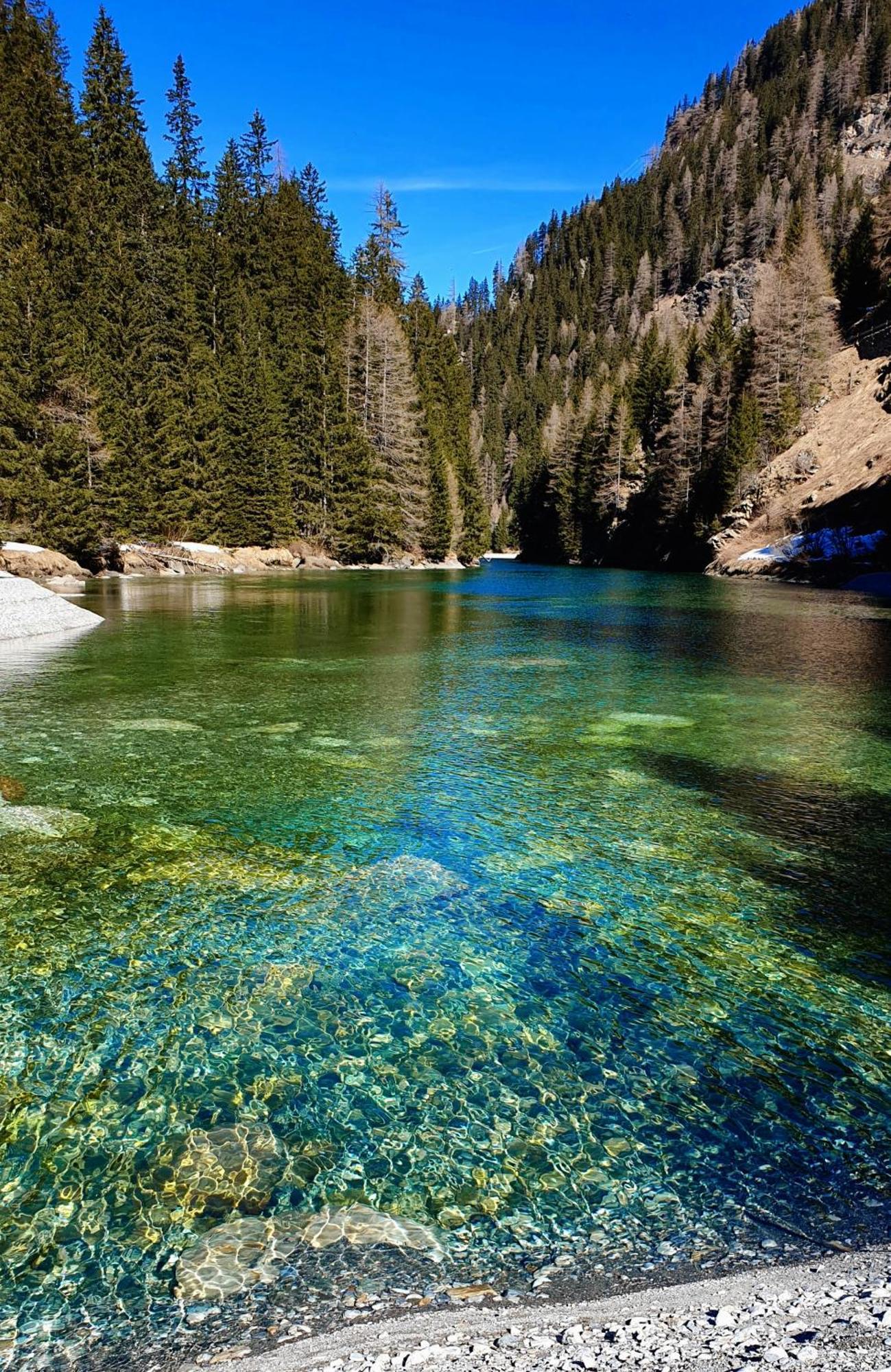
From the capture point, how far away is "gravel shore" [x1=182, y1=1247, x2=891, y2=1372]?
2.57 m

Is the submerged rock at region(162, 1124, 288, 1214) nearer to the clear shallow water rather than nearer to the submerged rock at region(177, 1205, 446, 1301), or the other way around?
the clear shallow water

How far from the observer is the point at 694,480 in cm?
6969

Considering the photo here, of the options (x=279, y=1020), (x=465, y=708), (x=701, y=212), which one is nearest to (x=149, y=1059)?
(x=279, y=1020)

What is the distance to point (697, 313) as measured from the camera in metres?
144

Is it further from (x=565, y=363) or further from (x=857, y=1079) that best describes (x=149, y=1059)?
(x=565, y=363)

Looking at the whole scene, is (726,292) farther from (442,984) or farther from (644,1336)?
(644,1336)

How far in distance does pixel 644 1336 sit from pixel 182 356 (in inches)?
2420

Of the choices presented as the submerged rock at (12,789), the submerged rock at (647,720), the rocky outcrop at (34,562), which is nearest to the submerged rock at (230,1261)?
the submerged rock at (12,789)

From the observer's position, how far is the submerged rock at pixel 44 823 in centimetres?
763

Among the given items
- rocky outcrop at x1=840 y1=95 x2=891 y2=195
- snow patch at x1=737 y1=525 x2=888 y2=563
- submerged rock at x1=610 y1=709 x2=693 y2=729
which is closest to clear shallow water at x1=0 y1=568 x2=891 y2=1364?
submerged rock at x1=610 y1=709 x2=693 y2=729

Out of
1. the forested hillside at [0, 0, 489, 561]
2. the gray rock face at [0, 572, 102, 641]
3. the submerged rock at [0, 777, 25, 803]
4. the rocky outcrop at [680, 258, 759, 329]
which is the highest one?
the rocky outcrop at [680, 258, 759, 329]

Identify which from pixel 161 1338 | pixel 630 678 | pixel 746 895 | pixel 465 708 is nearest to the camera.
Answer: pixel 161 1338

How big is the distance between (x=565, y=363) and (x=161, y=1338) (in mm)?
166618

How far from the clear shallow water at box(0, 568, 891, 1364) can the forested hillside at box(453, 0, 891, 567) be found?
39.6 metres
